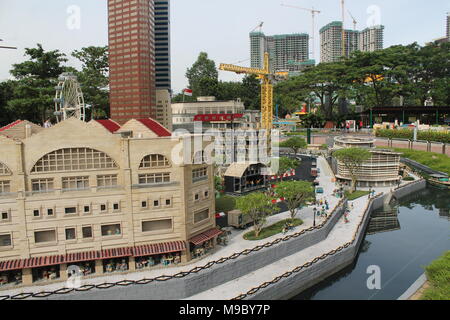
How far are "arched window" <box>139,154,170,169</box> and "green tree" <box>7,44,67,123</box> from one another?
58.5 metres

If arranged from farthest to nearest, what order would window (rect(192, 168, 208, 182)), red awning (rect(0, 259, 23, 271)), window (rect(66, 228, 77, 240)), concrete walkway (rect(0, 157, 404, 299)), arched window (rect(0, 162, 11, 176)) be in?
window (rect(192, 168, 208, 182)) < window (rect(66, 228, 77, 240)) < concrete walkway (rect(0, 157, 404, 299)) < arched window (rect(0, 162, 11, 176)) < red awning (rect(0, 259, 23, 271))

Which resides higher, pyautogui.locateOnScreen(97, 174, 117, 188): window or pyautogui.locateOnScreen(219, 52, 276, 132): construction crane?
pyautogui.locateOnScreen(219, 52, 276, 132): construction crane

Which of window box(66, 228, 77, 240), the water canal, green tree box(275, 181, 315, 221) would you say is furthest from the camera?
green tree box(275, 181, 315, 221)

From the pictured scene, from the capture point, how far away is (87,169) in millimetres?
40812

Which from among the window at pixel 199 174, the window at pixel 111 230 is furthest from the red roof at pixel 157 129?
the window at pixel 111 230

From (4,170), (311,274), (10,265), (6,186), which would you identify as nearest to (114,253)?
(10,265)

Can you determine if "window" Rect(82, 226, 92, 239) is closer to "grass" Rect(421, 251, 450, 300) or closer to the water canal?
the water canal

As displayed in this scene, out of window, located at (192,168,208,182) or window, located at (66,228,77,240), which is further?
window, located at (192,168,208,182)

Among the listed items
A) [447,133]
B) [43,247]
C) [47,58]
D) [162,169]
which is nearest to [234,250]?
[162,169]

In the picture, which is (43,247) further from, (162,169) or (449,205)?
(449,205)

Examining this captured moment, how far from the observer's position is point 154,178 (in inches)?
1678

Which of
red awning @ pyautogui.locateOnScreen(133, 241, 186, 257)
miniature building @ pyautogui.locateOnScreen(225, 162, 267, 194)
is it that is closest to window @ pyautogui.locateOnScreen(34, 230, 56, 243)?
red awning @ pyautogui.locateOnScreen(133, 241, 186, 257)

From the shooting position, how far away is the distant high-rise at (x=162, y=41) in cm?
16438

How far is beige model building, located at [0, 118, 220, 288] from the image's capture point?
3881 cm
